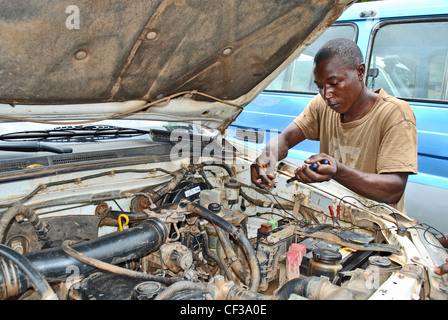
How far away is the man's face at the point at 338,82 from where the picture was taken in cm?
198

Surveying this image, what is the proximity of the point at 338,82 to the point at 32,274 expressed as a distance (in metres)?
1.75

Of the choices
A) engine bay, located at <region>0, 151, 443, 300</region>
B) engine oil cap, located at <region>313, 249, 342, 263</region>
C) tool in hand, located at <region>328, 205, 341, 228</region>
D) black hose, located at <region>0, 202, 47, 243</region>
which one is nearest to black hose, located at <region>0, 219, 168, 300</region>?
engine bay, located at <region>0, 151, 443, 300</region>

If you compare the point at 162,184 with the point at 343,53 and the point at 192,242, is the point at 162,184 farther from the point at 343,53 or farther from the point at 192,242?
the point at 343,53

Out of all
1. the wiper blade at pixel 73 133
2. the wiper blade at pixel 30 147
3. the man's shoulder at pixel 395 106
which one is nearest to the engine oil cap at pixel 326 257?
the man's shoulder at pixel 395 106

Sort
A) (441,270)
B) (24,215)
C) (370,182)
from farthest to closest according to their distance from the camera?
(370,182) → (24,215) → (441,270)

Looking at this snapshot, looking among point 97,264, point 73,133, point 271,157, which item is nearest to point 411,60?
point 271,157

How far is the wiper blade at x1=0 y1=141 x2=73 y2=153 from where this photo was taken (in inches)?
70.7

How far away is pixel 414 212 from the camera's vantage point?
324 cm

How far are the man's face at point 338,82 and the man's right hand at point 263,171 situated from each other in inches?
20.2

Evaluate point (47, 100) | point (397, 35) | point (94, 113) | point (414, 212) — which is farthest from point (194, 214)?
point (397, 35)

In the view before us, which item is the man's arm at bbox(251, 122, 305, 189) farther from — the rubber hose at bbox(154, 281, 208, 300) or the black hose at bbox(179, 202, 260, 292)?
the rubber hose at bbox(154, 281, 208, 300)

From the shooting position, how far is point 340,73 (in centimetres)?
197

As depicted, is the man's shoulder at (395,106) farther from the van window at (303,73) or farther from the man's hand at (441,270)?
the van window at (303,73)
